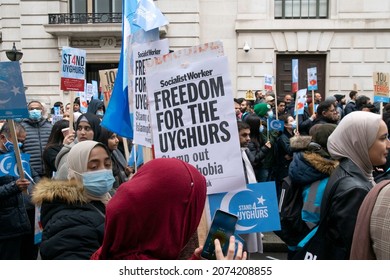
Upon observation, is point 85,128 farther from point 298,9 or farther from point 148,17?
point 298,9

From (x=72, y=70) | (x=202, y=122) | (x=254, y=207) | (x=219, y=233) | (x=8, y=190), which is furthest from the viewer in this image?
(x=72, y=70)

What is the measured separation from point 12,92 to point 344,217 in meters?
3.16

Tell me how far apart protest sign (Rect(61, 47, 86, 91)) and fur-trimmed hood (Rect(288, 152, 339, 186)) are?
4.08 meters

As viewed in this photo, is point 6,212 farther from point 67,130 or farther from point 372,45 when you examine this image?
point 372,45

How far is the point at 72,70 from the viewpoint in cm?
733

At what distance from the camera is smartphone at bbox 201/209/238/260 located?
213cm

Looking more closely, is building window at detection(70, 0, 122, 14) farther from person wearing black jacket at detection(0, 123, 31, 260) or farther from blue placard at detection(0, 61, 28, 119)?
person wearing black jacket at detection(0, 123, 31, 260)

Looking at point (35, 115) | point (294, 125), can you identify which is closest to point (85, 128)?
point (35, 115)

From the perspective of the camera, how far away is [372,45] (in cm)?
1934

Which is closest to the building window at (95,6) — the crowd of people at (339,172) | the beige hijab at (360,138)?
the crowd of people at (339,172)

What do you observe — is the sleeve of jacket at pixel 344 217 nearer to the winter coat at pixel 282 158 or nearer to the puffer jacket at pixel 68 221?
the puffer jacket at pixel 68 221

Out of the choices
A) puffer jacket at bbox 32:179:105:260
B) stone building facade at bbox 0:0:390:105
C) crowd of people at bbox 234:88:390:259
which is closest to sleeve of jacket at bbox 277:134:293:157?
crowd of people at bbox 234:88:390:259

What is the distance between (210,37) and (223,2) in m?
1.43

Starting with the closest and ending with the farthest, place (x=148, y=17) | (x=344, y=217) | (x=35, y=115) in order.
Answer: (x=344, y=217)
(x=148, y=17)
(x=35, y=115)
